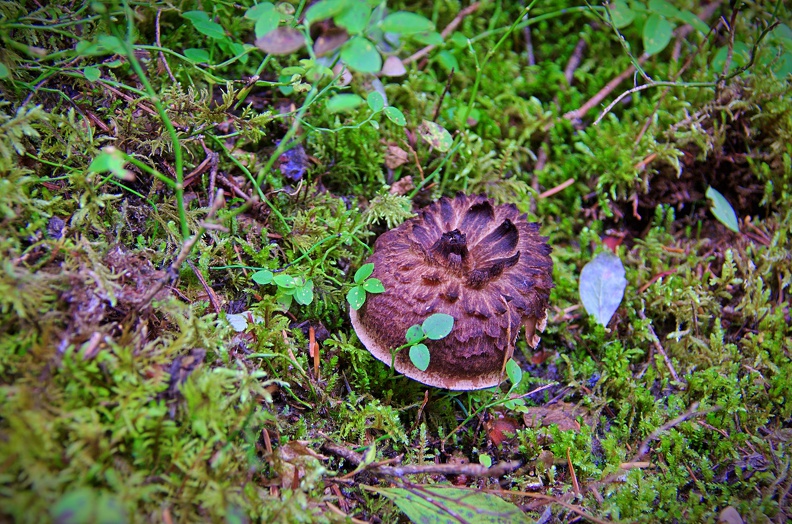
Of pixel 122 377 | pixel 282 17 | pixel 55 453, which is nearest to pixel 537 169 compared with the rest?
pixel 282 17

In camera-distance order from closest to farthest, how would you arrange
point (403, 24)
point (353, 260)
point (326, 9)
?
point (326, 9)
point (403, 24)
point (353, 260)

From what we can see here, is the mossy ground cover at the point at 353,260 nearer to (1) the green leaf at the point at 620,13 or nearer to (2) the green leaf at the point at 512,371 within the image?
(1) the green leaf at the point at 620,13

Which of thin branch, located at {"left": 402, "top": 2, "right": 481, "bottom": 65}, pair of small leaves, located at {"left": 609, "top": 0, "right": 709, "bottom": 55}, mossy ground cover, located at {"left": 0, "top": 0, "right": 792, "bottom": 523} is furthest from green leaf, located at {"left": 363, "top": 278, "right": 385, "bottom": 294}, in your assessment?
pair of small leaves, located at {"left": 609, "top": 0, "right": 709, "bottom": 55}

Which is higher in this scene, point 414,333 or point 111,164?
point 111,164

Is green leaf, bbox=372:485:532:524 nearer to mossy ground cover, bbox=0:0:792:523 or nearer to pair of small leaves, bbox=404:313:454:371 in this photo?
mossy ground cover, bbox=0:0:792:523

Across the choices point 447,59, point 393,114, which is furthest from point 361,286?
point 447,59

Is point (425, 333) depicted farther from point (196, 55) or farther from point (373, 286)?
point (196, 55)

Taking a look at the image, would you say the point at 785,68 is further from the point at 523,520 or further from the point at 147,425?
the point at 147,425
